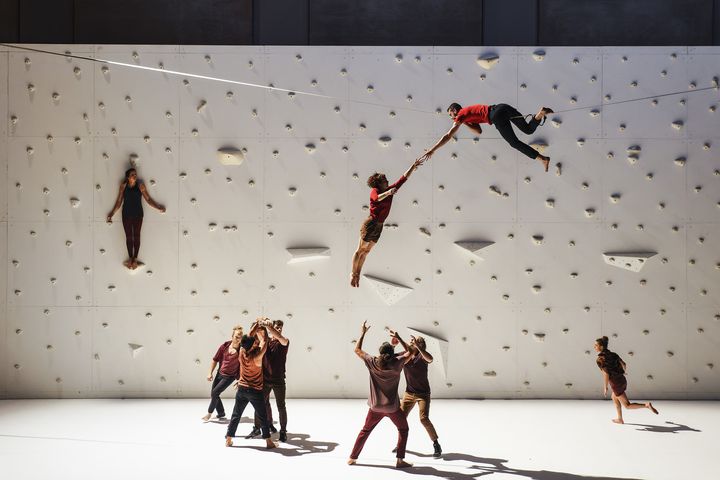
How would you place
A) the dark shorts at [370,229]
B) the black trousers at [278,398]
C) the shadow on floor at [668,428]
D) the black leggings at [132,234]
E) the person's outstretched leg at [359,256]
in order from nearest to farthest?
the dark shorts at [370,229], the person's outstretched leg at [359,256], the black trousers at [278,398], the shadow on floor at [668,428], the black leggings at [132,234]

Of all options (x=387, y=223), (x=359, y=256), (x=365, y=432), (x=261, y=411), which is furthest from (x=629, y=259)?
(x=261, y=411)

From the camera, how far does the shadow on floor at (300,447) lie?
661 centimetres

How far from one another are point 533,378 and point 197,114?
5.74 m

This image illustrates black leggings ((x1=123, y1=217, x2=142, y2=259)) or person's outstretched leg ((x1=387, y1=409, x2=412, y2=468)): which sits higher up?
black leggings ((x1=123, y1=217, x2=142, y2=259))

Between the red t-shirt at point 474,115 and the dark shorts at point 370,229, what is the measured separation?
119cm

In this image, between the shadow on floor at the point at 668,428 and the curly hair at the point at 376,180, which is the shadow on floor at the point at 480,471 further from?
the curly hair at the point at 376,180

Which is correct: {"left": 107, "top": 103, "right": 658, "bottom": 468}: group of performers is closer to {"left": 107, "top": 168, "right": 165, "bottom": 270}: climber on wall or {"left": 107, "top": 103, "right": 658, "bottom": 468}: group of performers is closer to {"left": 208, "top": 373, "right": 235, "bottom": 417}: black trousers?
{"left": 208, "top": 373, "right": 235, "bottom": 417}: black trousers

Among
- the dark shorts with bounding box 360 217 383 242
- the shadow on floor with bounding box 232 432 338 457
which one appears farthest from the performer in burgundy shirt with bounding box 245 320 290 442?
the dark shorts with bounding box 360 217 383 242

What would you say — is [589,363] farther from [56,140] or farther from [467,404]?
[56,140]

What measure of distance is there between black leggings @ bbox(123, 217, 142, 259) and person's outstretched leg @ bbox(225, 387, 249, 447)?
3.19 meters

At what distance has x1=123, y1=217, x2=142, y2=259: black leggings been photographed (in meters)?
8.93

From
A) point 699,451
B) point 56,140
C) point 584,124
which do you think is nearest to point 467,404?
point 699,451

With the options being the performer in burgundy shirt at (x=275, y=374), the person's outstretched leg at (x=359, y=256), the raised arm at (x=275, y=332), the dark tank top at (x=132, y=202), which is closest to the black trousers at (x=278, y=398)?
the performer in burgundy shirt at (x=275, y=374)

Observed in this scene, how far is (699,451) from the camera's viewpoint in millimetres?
6656
